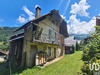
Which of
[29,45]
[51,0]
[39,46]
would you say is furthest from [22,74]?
[51,0]

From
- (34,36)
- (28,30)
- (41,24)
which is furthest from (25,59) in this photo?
(41,24)

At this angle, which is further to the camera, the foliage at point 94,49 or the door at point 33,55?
the door at point 33,55

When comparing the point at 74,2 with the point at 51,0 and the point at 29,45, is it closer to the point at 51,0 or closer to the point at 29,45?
the point at 51,0

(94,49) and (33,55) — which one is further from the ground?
(94,49)

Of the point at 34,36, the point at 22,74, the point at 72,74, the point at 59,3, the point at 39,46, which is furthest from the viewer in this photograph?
the point at 59,3

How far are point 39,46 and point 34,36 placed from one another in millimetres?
2091

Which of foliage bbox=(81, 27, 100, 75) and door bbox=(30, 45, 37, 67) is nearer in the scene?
foliage bbox=(81, 27, 100, 75)

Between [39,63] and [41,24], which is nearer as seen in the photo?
[39,63]

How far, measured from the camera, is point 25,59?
7961 mm

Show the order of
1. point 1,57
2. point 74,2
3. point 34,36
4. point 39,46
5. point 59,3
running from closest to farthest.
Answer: point 34,36
point 39,46
point 59,3
point 74,2
point 1,57

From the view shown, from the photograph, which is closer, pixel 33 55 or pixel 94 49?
pixel 94 49

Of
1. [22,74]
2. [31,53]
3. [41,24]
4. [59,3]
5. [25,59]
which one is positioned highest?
[59,3]

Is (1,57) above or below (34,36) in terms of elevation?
below

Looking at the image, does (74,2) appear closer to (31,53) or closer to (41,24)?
(41,24)
